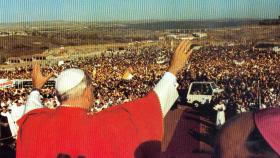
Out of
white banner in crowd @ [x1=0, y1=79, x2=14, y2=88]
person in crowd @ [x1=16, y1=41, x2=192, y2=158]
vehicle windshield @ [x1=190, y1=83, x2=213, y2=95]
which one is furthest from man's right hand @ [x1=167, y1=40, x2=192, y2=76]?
white banner in crowd @ [x1=0, y1=79, x2=14, y2=88]

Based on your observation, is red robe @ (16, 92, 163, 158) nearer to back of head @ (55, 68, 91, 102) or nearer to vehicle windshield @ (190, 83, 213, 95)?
back of head @ (55, 68, 91, 102)

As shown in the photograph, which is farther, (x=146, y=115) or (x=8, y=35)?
(x=8, y=35)

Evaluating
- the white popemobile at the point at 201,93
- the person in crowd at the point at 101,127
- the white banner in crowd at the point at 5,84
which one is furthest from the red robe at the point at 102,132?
the white banner in crowd at the point at 5,84

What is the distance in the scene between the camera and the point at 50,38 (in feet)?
145

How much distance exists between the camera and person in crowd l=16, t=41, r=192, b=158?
42.2 inches

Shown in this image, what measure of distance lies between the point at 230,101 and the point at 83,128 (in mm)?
8855

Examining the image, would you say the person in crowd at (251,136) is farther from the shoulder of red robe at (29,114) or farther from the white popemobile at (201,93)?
the white popemobile at (201,93)

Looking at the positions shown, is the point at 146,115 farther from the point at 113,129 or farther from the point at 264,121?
the point at 264,121

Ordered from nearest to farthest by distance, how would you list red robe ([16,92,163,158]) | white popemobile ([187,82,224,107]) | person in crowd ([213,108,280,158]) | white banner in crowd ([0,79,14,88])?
1. person in crowd ([213,108,280,158])
2. red robe ([16,92,163,158])
3. white popemobile ([187,82,224,107])
4. white banner in crowd ([0,79,14,88])

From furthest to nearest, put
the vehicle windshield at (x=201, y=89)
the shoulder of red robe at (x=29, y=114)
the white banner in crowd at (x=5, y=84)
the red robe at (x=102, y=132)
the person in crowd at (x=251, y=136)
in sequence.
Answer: the white banner in crowd at (x=5, y=84) → the vehicle windshield at (x=201, y=89) → the shoulder of red robe at (x=29, y=114) → the red robe at (x=102, y=132) → the person in crowd at (x=251, y=136)

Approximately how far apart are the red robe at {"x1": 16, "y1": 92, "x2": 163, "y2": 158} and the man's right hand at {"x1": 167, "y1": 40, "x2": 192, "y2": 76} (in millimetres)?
75

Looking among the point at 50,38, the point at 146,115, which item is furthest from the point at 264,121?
the point at 50,38

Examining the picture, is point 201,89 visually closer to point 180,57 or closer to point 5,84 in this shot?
point 5,84

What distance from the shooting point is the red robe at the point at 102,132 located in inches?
42.1
